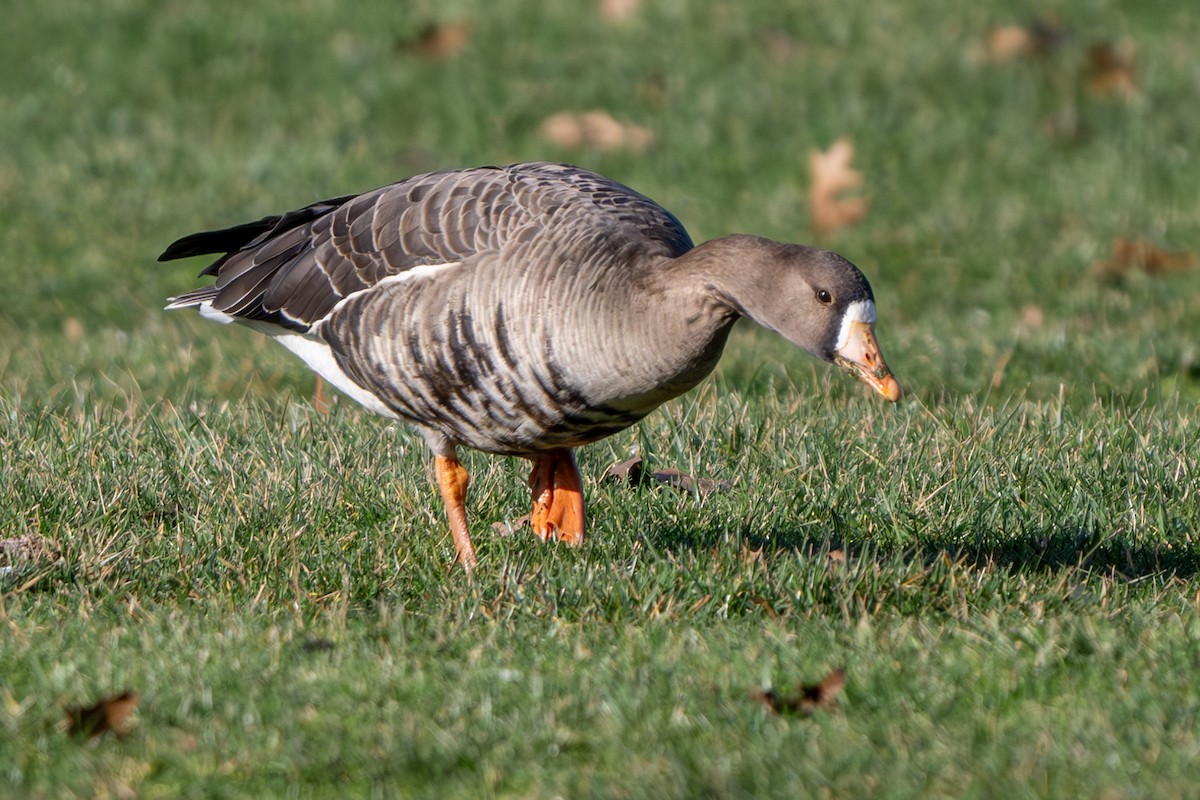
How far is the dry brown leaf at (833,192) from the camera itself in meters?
9.26

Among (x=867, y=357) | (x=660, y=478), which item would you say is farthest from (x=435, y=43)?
(x=867, y=357)

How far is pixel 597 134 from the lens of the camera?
10156mm

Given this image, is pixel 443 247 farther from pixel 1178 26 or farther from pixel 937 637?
pixel 1178 26

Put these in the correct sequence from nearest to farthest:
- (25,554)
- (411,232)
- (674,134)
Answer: (25,554) < (411,232) < (674,134)

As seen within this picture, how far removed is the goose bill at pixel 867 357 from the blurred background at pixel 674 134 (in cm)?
327

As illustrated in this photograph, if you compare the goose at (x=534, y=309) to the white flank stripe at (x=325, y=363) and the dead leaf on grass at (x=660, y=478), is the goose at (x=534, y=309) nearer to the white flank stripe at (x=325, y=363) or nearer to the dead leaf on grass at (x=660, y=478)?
the white flank stripe at (x=325, y=363)

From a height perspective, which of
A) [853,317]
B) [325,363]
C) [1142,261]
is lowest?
[1142,261]

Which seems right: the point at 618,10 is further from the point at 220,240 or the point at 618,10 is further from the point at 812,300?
the point at 812,300

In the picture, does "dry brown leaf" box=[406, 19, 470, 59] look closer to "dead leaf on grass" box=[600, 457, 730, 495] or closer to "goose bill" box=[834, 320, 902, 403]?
"dead leaf on grass" box=[600, 457, 730, 495]

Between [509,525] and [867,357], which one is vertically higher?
[867,357]

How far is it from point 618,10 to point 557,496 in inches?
269

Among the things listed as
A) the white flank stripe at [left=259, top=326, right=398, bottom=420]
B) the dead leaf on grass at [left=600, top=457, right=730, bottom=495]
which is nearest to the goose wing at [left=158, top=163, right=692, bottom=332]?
the white flank stripe at [left=259, top=326, right=398, bottom=420]

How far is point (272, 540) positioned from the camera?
483 cm

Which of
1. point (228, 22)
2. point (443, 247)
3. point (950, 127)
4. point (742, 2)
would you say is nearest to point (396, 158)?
point (228, 22)
